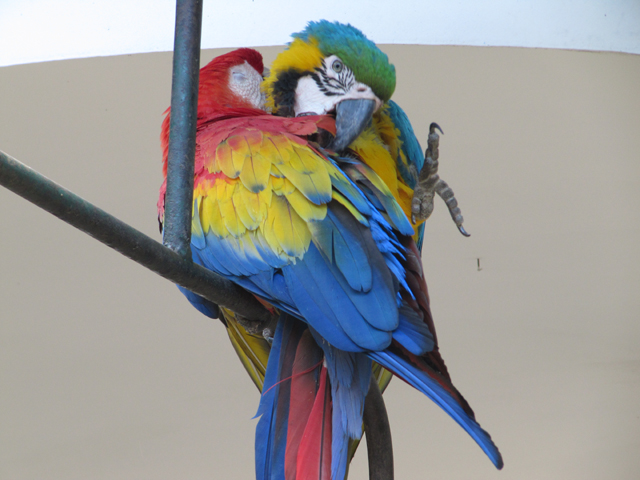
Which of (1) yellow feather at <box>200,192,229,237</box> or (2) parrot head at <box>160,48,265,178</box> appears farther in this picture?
(2) parrot head at <box>160,48,265,178</box>

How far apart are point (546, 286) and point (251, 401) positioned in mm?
822

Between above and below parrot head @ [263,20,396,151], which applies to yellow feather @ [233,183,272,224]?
below

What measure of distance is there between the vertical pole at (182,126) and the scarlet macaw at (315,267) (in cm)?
22

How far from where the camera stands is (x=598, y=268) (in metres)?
1.68

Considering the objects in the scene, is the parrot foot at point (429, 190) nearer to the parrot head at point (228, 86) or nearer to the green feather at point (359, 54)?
the green feather at point (359, 54)

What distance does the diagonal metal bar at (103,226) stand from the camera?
1.30 ft

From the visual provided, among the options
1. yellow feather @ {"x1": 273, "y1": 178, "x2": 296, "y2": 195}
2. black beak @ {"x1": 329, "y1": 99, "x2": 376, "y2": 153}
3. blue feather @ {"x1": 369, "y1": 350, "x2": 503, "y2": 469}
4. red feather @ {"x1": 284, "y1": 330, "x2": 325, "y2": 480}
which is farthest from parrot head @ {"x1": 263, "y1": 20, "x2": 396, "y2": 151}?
blue feather @ {"x1": 369, "y1": 350, "x2": 503, "y2": 469}

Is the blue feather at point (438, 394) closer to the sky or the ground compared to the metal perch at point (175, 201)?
Result: closer to the ground

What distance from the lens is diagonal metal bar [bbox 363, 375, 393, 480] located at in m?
0.87

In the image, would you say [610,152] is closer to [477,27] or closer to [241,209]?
[477,27]

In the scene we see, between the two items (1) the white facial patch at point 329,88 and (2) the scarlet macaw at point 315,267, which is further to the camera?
(1) the white facial patch at point 329,88

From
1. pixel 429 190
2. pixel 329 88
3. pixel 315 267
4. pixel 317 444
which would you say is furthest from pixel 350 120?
pixel 317 444

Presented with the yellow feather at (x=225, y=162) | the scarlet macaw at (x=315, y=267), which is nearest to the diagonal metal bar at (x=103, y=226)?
the scarlet macaw at (x=315, y=267)

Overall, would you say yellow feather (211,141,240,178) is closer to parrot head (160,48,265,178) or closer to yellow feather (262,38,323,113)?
parrot head (160,48,265,178)
